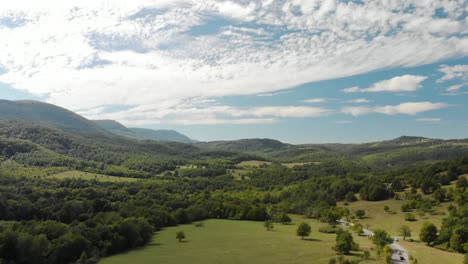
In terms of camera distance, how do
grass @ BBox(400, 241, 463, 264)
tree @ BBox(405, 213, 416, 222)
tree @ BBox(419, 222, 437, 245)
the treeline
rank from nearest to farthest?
1. grass @ BBox(400, 241, 463, 264)
2. the treeline
3. tree @ BBox(419, 222, 437, 245)
4. tree @ BBox(405, 213, 416, 222)

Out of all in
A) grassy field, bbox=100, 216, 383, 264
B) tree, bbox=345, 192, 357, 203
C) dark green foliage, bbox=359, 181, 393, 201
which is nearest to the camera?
grassy field, bbox=100, 216, 383, 264

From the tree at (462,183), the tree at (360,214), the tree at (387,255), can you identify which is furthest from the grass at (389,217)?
the tree at (387,255)

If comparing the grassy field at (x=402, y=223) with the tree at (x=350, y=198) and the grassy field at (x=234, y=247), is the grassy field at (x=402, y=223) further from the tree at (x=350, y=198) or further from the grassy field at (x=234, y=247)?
the grassy field at (x=234, y=247)

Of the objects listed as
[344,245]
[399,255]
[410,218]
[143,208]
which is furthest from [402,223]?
[143,208]

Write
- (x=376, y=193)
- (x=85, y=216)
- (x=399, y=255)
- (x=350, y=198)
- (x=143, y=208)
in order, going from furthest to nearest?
(x=350, y=198) → (x=376, y=193) → (x=143, y=208) → (x=85, y=216) → (x=399, y=255)

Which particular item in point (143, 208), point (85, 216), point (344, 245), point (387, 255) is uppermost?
point (387, 255)

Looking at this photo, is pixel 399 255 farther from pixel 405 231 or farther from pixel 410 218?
pixel 410 218

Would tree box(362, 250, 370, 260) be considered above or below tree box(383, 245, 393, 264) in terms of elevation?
below

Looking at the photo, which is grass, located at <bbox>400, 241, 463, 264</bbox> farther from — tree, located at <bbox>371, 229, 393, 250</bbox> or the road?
tree, located at <bbox>371, 229, 393, 250</bbox>

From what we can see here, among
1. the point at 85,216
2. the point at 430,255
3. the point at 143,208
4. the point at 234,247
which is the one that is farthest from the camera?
the point at 143,208

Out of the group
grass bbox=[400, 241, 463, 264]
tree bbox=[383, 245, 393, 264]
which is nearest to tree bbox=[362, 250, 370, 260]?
tree bbox=[383, 245, 393, 264]
